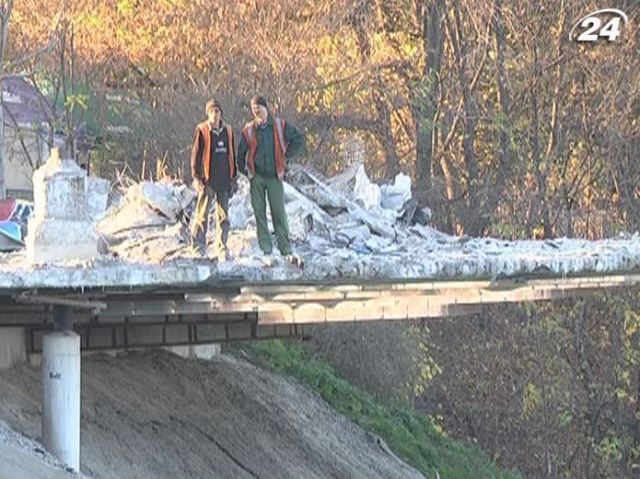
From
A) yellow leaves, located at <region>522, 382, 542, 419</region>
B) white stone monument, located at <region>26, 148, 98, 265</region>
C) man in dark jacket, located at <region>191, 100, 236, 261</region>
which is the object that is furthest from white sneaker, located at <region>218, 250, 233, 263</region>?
yellow leaves, located at <region>522, 382, 542, 419</region>

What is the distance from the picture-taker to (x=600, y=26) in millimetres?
30500

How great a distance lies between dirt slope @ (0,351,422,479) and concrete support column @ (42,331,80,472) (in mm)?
578

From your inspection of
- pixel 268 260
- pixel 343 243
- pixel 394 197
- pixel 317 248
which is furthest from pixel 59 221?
pixel 394 197

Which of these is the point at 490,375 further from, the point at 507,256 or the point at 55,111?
the point at 507,256

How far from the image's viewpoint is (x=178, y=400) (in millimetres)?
18891

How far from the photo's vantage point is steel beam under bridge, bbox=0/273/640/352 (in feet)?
43.0

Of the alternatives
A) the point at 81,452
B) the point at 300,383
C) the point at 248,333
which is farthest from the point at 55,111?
the point at 81,452

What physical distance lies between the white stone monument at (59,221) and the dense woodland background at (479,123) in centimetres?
1430

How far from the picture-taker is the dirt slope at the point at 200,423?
1541cm

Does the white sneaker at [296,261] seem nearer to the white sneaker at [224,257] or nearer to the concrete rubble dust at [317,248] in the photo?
the concrete rubble dust at [317,248]

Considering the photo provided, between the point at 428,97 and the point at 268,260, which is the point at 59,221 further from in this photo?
the point at 428,97

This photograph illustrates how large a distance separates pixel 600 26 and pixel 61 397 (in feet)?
66.4

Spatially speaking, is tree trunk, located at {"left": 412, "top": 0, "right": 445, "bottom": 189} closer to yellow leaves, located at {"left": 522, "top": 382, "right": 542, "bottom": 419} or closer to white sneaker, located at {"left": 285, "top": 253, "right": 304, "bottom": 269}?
yellow leaves, located at {"left": 522, "top": 382, "right": 542, "bottom": 419}

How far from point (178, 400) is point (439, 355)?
39.9ft
